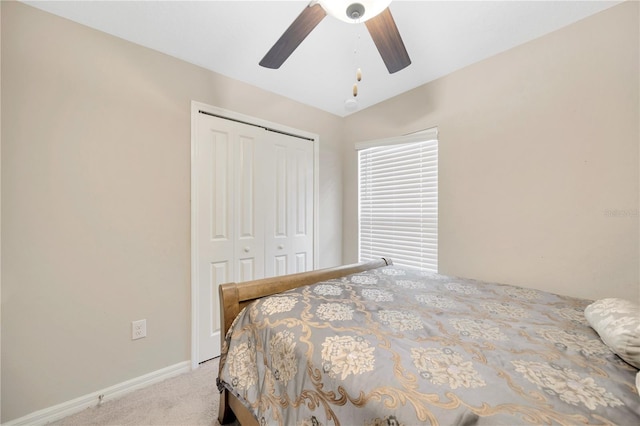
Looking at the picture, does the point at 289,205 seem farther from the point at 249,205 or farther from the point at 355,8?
the point at 355,8

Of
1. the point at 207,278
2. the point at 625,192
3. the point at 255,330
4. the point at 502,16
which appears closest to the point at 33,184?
the point at 207,278

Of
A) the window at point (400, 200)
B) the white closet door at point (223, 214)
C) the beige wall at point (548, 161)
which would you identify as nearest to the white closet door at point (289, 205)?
the white closet door at point (223, 214)

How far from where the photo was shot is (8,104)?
1.28 meters

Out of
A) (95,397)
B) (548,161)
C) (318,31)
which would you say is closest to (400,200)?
(548,161)

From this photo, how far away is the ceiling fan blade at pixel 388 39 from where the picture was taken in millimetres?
1123

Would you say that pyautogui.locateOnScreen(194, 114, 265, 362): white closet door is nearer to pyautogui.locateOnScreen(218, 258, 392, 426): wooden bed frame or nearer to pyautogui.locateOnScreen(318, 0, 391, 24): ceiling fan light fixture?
pyautogui.locateOnScreen(218, 258, 392, 426): wooden bed frame

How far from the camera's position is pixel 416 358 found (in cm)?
76

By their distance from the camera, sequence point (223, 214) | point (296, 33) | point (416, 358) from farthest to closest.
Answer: point (223, 214) → point (296, 33) → point (416, 358)

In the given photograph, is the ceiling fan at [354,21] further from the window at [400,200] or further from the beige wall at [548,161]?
the window at [400,200]

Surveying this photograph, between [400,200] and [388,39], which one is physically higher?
[388,39]

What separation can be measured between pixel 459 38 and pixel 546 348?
76.1 inches

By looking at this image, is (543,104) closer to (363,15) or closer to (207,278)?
(363,15)

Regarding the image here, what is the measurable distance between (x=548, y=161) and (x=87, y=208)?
2999 mm

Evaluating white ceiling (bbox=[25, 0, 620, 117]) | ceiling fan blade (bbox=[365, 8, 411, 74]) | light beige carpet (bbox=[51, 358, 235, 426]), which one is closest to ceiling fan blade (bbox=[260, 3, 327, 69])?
ceiling fan blade (bbox=[365, 8, 411, 74])
